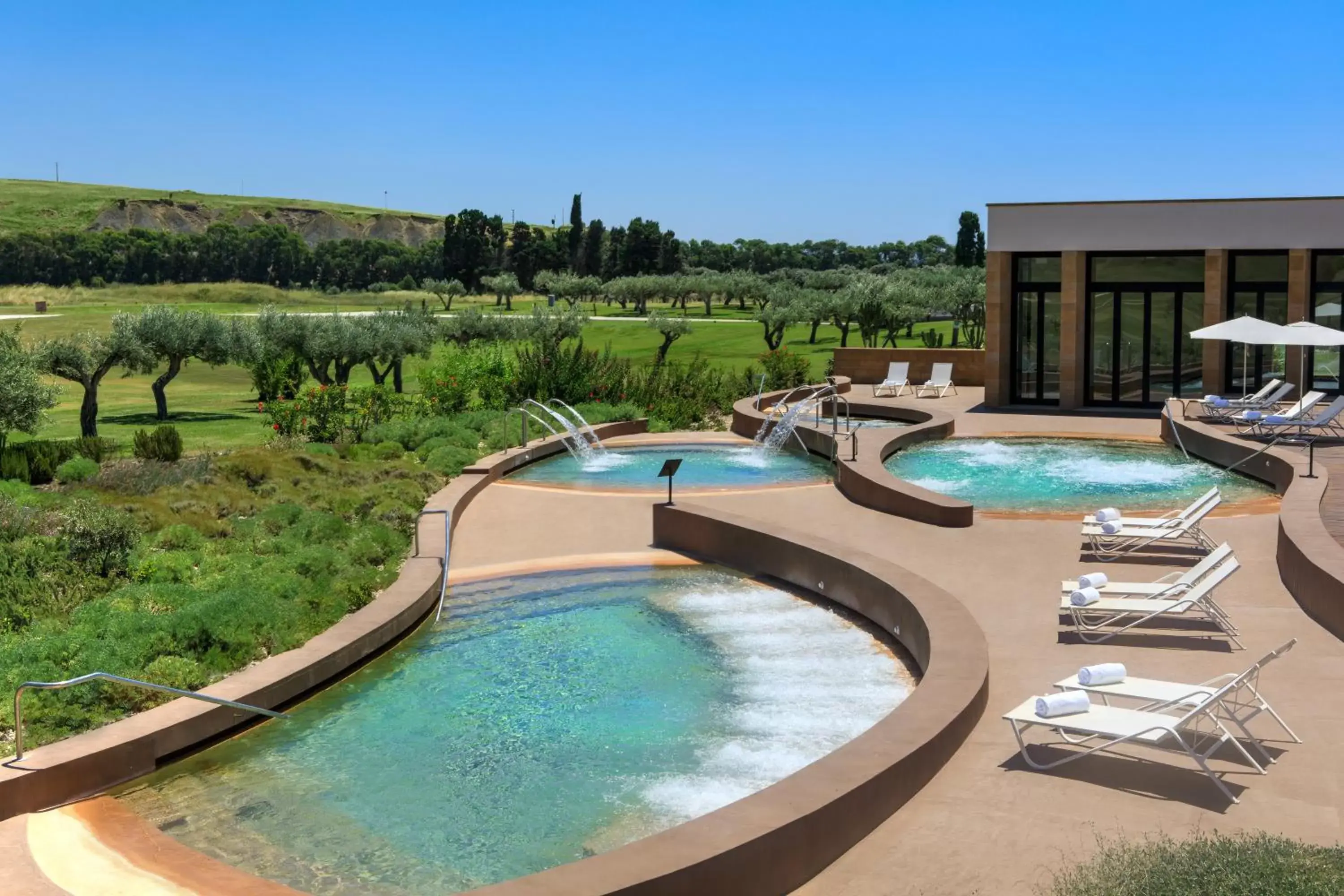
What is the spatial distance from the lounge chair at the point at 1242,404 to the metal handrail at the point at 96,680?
60.9 ft

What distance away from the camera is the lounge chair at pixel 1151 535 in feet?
44.7

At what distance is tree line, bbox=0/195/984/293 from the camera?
130375 millimetres

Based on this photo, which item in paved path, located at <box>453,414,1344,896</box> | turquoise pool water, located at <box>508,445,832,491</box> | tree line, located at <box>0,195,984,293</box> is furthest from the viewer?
tree line, located at <box>0,195,984,293</box>

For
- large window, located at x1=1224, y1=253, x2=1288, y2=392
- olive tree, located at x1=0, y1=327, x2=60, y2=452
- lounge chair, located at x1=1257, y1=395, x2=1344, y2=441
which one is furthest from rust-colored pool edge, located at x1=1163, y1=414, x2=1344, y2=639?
olive tree, located at x1=0, y1=327, x2=60, y2=452

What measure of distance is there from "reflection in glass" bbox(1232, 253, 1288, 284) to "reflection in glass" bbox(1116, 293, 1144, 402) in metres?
2.00

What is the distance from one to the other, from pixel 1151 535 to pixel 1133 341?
15954 millimetres

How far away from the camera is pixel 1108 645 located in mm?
10555

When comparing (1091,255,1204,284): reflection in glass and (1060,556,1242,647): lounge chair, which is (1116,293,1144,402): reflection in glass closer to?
(1091,255,1204,284): reflection in glass

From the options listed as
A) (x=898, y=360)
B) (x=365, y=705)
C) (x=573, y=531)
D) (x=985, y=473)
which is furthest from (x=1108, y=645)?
(x=898, y=360)

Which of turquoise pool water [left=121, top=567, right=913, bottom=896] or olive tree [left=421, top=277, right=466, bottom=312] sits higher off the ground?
olive tree [left=421, top=277, right=466, bottom=312]

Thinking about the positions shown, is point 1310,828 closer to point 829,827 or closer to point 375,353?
point 829,827

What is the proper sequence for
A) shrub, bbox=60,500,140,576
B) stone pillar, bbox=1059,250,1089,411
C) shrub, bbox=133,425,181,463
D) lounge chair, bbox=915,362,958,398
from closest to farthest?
1. shrub, bbox=60,500,140,576
2. shrub, bbox=133,425,181,463
3. stone pillar, bbox=1059,250,1089,411
4. lounge chair, bbox=915,362,958,398

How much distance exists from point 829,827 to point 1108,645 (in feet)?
15.4

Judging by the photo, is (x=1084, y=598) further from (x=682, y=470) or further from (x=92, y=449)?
(x=92, y=449)
